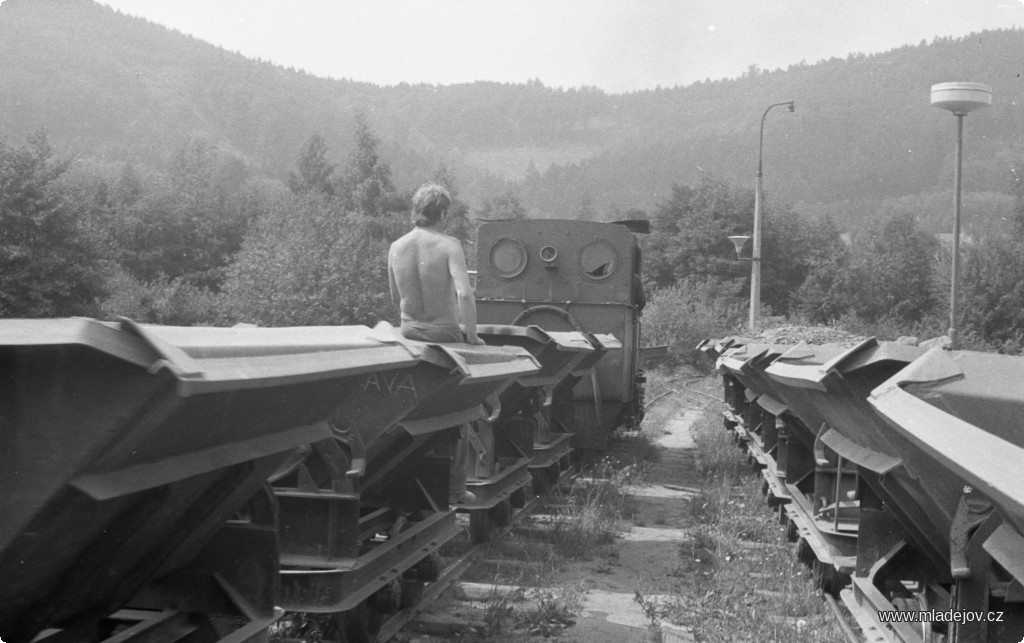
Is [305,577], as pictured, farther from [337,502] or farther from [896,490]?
[896,490]

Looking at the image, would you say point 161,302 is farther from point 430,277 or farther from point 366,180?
point 430,277

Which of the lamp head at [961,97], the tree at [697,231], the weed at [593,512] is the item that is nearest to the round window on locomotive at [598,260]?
the weed at [593,512]

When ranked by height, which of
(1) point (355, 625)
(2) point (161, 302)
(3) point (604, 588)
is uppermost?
(1) point (355, 625)

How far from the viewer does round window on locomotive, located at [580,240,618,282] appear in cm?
1327

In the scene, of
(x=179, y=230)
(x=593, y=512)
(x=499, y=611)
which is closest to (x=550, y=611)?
(x=499, y=611)

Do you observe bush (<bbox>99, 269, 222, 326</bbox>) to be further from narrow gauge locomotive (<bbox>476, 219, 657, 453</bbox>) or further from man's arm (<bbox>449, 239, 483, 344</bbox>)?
man's arm (<bbox>449, 239, 483, 344</bbox>)

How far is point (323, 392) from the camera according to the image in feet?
13.6

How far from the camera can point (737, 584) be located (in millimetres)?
7453

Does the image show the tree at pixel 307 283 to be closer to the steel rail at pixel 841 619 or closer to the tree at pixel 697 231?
the tree at pixel 697 231

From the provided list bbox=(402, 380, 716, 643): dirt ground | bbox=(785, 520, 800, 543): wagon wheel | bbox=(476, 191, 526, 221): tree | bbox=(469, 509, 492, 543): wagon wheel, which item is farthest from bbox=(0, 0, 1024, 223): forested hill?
bbox=(469, 509, 492, 543): wagon wheel

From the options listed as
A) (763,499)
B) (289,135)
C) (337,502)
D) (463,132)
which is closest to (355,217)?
(763,499)

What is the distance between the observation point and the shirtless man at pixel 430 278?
6.27m

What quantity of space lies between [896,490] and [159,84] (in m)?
153

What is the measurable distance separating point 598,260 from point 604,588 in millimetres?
6090
